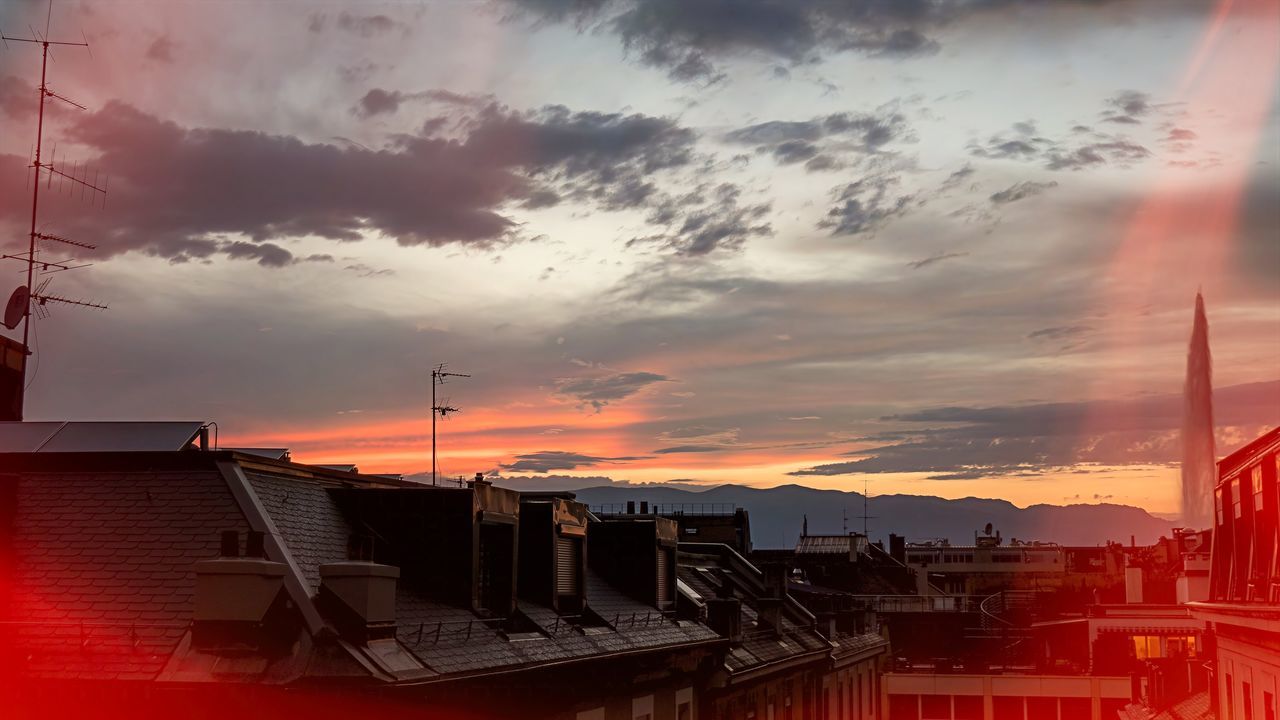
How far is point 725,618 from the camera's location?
130 feet

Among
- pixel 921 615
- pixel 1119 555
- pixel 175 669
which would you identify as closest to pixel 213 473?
pixel 175 669

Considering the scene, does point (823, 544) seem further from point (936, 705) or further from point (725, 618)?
point (725, 618)

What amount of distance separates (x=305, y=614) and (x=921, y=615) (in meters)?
80.1

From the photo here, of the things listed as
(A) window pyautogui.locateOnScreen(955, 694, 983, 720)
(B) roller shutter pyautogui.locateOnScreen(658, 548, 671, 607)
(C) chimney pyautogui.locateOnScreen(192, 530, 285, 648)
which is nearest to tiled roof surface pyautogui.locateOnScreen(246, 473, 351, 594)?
(C) chimney pyautogui.locateOnScreen(192, 530, 285, 648)

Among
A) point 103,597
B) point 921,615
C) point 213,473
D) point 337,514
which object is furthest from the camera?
point 921,615

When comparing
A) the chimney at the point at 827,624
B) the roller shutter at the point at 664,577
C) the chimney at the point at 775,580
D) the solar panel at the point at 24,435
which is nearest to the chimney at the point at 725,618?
the roller shutter at the point at 664,577

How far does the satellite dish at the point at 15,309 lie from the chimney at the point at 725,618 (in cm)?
2152

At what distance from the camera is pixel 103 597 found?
20.5 meters

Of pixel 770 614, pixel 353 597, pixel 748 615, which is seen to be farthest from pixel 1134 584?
pixel 353 597

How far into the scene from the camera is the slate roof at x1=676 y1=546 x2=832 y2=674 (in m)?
42.6

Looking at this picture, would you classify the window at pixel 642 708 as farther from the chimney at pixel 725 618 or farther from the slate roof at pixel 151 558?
the chimney at pixel 725 618

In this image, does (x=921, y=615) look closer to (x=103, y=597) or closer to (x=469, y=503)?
(x=469, y=503)

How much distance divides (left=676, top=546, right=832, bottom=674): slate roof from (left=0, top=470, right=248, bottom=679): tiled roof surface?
20765 millimetres

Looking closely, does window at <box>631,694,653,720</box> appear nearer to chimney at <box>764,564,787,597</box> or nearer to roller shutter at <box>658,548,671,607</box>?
roller shutter at <box>658,548,671,607</box>
